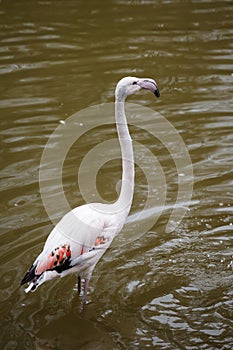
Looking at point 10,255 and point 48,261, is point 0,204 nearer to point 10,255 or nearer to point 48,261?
point 10,255

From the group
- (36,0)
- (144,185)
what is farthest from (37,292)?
(36,0)

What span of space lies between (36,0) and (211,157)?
6049 millimetres

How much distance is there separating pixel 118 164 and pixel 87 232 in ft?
7.75

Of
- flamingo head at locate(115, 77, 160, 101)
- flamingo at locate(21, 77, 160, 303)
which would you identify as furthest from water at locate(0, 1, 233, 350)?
flamingo head at locate(115, 77, 160, 101)

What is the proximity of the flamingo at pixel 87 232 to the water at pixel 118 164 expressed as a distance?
36 cm

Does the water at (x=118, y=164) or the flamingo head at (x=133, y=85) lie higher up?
the flamingo head at (x=133, y=85)

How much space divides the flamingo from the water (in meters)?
0.36

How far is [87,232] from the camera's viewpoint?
5.10 metres

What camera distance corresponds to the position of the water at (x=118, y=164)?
5.09 m

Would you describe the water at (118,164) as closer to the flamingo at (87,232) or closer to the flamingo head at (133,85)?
the flamingo at (87,232)

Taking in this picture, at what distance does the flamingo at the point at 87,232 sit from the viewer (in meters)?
5.00

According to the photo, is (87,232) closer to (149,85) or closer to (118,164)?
(149,85)

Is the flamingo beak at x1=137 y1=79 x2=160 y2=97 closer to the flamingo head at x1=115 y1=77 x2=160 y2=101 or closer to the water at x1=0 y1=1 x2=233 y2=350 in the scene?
the flamingo head at x1=115 y1=77 x2=160 y2=101

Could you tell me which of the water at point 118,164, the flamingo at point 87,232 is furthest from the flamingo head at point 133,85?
the water at point 118,164
